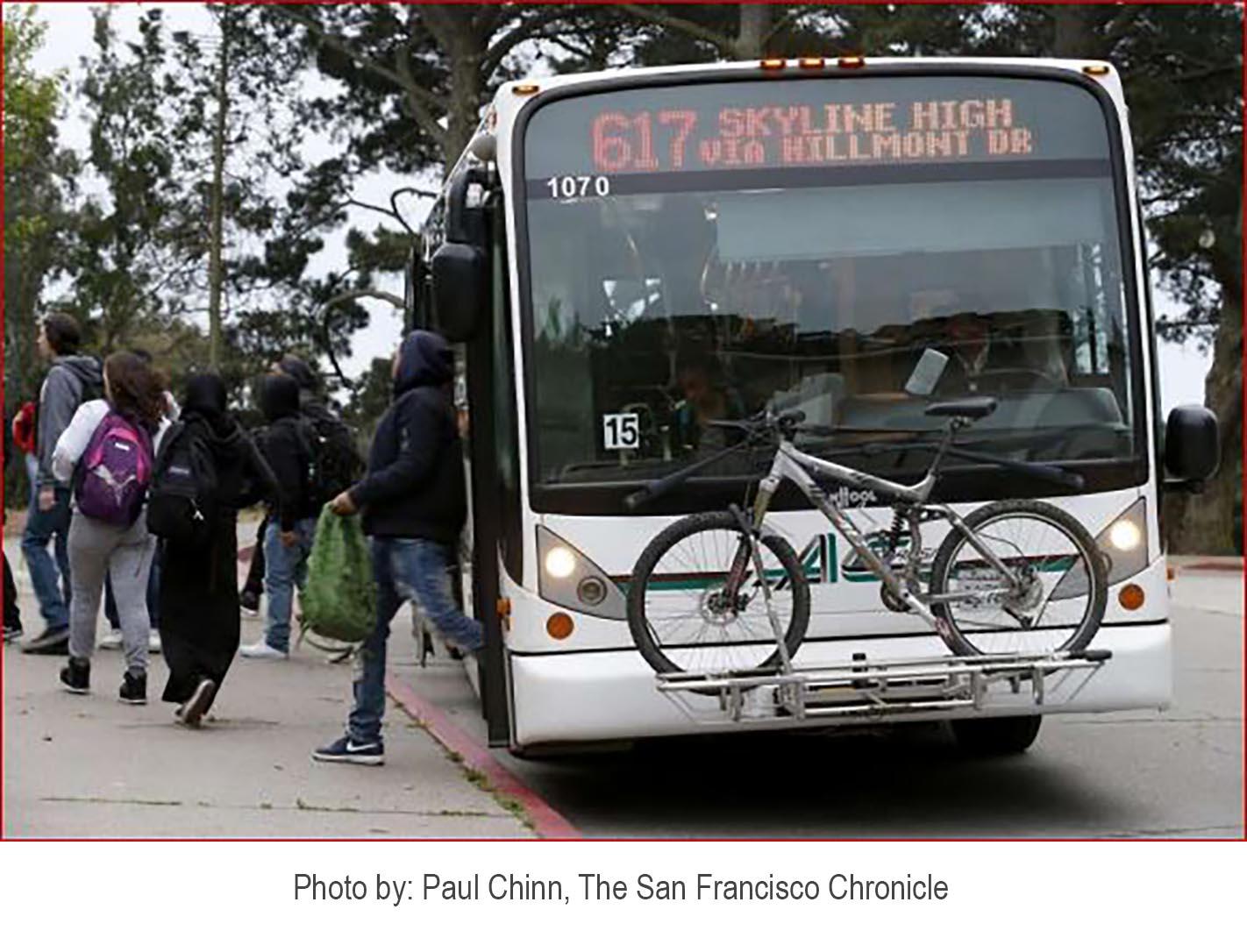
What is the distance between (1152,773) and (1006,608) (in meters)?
2.29

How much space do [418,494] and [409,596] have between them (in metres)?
0.44

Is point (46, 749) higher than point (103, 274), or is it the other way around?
point (103, 274)

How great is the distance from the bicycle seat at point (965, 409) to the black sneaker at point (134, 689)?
465 cm

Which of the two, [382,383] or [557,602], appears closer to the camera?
[557,602]

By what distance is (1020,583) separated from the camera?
7.59 meters

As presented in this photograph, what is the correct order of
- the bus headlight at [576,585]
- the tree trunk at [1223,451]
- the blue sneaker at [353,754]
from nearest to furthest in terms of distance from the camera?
the bus headlight at [576,585]
the blue sneaker at [353,754]
the tree trunk at [1223,451]

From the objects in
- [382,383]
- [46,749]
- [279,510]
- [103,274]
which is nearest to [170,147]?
[103,274]

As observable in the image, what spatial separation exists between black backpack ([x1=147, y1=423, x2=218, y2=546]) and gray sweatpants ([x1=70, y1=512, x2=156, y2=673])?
46 centimetres

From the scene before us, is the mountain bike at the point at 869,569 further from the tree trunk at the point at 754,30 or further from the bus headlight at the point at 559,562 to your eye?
the tree trunk at the point at 754,30

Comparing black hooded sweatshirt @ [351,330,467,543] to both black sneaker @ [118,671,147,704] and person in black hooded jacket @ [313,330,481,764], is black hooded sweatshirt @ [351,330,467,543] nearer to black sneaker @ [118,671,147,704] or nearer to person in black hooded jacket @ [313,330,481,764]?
person in black hooded jacket @ [313,330,481,764]

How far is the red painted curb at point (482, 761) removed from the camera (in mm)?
7692

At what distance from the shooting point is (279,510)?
11.8 m

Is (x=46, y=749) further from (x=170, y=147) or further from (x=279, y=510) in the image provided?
(x=170, y=147)

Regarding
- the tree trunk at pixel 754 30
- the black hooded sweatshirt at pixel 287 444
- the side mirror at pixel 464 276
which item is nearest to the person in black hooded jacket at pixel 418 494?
the side mirror at pixel 464 276
